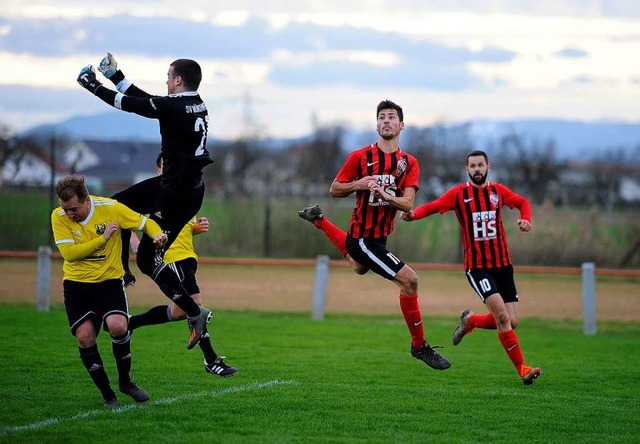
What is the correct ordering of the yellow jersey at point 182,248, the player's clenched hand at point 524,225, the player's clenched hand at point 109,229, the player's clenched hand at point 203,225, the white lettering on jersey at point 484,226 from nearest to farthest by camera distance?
the player's clenched hand at point 109,229 → the player's clenched hand at point 524,225 → the white lettering on jersey at point 484,226 → the player's clenched hand at point 203,225 → the yellow jersey at point 182,248

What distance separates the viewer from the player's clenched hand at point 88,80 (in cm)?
796

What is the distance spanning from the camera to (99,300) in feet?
25.9

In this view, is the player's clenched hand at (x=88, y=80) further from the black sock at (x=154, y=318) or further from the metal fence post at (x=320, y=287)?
the metal fence post at (x=320, y=287)

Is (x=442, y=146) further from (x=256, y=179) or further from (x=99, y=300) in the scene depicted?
(x=99, y=300)

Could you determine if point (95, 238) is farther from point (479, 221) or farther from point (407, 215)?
point (479, 221)

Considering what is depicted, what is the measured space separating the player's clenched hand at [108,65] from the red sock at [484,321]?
504 cm

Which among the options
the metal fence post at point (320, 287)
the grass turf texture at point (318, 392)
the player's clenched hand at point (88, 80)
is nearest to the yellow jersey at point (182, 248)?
the grass turf texture at point (318, 392)

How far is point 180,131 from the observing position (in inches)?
328

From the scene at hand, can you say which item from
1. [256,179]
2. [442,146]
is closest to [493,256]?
[256,179]

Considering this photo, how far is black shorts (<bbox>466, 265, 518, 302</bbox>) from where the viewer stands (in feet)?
33.6

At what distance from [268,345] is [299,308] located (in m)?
6.99

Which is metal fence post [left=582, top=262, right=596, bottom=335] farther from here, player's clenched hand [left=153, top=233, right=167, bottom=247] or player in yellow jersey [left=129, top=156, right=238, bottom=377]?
player's clenched hand [left=153, top=233, right=167, bottom=247]

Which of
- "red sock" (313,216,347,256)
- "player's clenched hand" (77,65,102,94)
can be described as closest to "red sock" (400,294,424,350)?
"red sock" (313,216,347,256)

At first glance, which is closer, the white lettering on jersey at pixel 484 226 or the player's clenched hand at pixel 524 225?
the player's clenched hand at pixel 524 225
